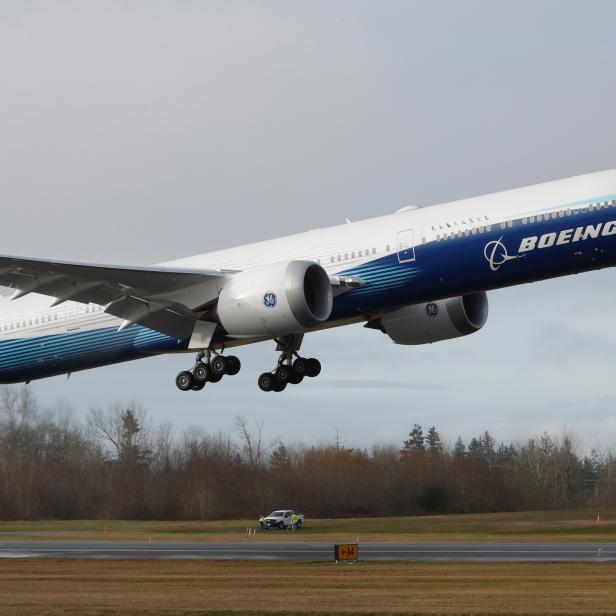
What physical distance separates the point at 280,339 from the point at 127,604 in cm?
1248

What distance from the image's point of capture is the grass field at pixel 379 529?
65.2m

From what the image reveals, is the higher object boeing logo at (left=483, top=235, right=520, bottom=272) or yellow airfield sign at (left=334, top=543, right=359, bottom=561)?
boeing logo at (left=483, top=235, right=520, bottom=272)

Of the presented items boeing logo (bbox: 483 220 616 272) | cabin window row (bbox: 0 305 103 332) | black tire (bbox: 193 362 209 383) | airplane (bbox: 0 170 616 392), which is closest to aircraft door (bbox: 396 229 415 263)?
airplane (bbox: 0 170 616 392)

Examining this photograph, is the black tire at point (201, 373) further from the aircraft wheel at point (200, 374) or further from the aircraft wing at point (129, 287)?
the aircraft wing at point (129, 287)

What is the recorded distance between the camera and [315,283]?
37.0 metres

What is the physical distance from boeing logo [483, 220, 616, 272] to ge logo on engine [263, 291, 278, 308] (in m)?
6.69

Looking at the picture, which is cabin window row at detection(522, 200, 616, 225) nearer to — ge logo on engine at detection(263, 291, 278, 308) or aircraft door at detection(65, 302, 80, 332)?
ge logo on engine at detection(263, 291, 278, 308)

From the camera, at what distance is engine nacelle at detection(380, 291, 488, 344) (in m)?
42.2

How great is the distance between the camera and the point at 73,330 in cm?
4375

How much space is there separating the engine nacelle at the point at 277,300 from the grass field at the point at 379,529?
28140 millimetres

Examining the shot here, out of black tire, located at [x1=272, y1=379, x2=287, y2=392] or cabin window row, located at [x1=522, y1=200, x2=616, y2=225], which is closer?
cabin window row, located at [x1=522, y1=200, x2=616, y2=225]

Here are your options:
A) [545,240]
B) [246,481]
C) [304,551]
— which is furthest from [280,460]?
[545,240]

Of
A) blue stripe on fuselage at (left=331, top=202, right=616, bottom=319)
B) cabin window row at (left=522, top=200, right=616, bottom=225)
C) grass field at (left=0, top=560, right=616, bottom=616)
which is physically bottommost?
grass field at (left=0, top=560, right=616, bottom=616)

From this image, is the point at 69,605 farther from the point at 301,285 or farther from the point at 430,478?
the point at 430,478
